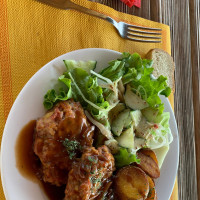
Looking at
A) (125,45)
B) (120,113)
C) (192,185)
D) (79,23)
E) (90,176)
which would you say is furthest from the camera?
(192,185)

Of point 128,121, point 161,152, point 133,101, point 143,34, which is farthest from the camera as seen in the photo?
point 143,34

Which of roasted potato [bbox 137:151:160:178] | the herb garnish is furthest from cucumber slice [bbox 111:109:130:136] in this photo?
the herb garnish

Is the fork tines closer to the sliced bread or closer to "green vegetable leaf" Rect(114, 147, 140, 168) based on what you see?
the sliced bread

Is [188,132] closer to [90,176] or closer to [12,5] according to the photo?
[90,176]

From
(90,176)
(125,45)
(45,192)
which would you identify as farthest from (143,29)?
(45,192)

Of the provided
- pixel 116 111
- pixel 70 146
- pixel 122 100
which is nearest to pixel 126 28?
pixel 122 100

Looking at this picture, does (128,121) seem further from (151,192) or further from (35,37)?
(35,37)
